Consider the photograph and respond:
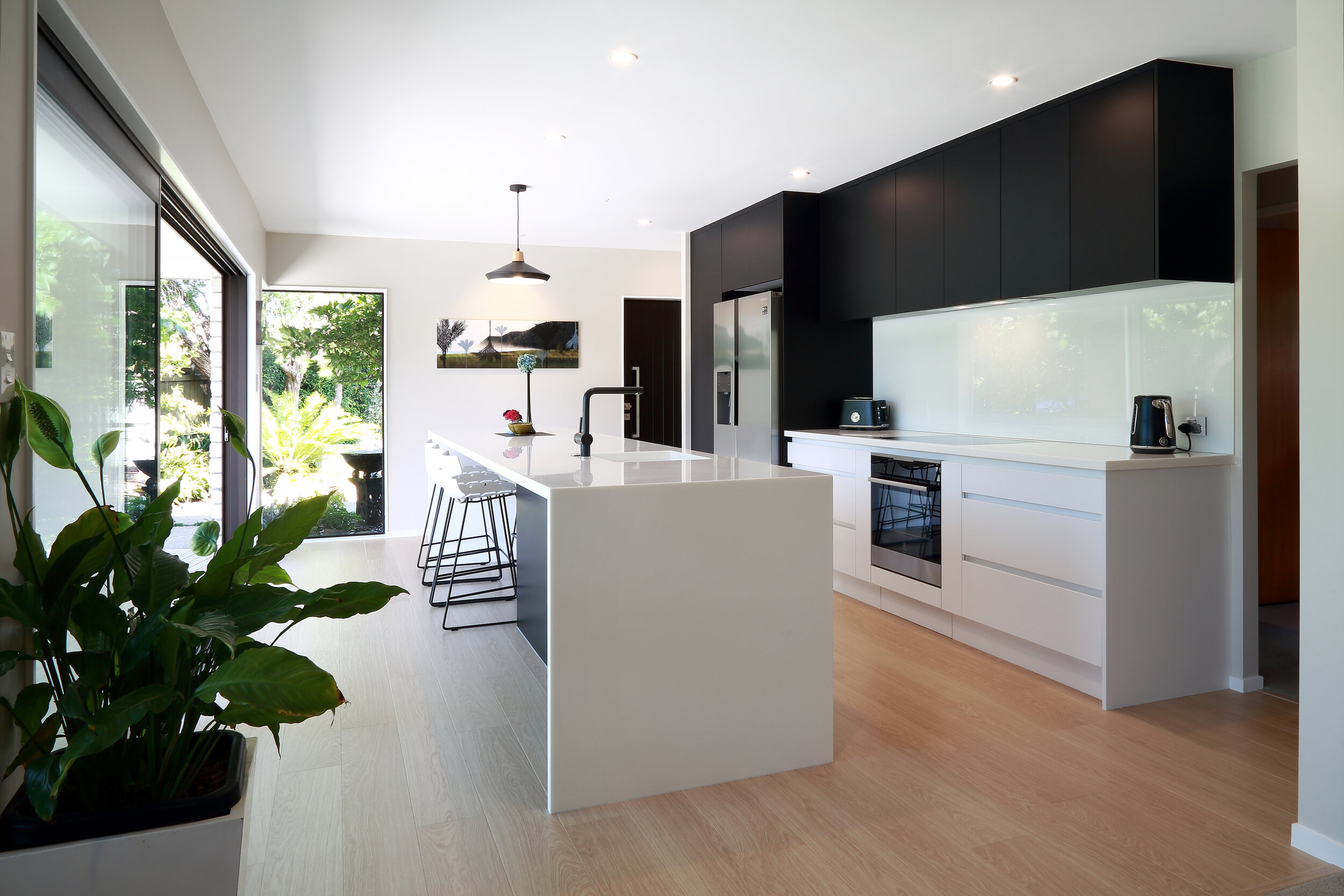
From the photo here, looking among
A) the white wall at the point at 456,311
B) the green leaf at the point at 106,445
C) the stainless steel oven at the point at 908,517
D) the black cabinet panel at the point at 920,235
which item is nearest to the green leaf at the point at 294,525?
the green leaf at the point at 106,445

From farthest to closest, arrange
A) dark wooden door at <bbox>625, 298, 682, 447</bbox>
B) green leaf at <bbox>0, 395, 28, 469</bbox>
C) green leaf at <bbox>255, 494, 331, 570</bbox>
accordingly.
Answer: dark wooden door at <bbox>625, 298, 682, 447</bbox> < green leaf at <bbox>255, 494, 331, 570</bbox> < green leaf at <bbox>0, 395, 28, 469</bbox>

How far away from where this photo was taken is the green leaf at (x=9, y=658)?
52.7 inches

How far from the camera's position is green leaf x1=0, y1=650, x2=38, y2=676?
134 centimetres

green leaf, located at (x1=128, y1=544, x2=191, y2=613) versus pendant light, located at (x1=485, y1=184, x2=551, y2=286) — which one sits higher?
pendant light, located at (x1=485, y1=184, x2=551, y2=286)

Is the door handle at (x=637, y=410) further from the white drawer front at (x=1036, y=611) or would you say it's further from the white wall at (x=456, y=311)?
the white drawer front at (x=1036, y=611)

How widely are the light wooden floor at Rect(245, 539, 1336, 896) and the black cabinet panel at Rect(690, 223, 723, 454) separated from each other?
11.0ft

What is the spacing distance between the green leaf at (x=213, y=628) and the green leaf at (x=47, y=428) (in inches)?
13.5

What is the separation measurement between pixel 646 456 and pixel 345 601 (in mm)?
1980

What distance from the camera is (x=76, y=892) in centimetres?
137

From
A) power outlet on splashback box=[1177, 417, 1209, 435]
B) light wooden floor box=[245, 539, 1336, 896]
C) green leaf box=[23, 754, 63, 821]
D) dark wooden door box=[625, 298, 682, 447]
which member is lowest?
light wooden floor box=[245, 539, 1336, 896]

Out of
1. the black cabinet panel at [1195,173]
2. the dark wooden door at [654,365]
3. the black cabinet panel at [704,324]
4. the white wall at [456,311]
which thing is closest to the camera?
the black cabinet panel at [1195,173]

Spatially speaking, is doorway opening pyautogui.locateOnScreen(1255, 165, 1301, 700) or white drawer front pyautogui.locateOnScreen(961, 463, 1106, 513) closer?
white drawer front pyautogui.locateOnScreen(961, 463, 1106, 513)

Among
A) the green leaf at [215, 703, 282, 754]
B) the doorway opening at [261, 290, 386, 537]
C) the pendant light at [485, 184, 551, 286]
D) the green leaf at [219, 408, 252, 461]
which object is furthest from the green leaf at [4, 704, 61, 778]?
the doorway opening at [261, 290, 386, 537]

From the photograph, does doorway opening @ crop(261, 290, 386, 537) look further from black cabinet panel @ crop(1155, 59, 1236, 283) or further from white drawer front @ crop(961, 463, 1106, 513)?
black cabinet panel @ crop(1155, 59, 1236, 283)
